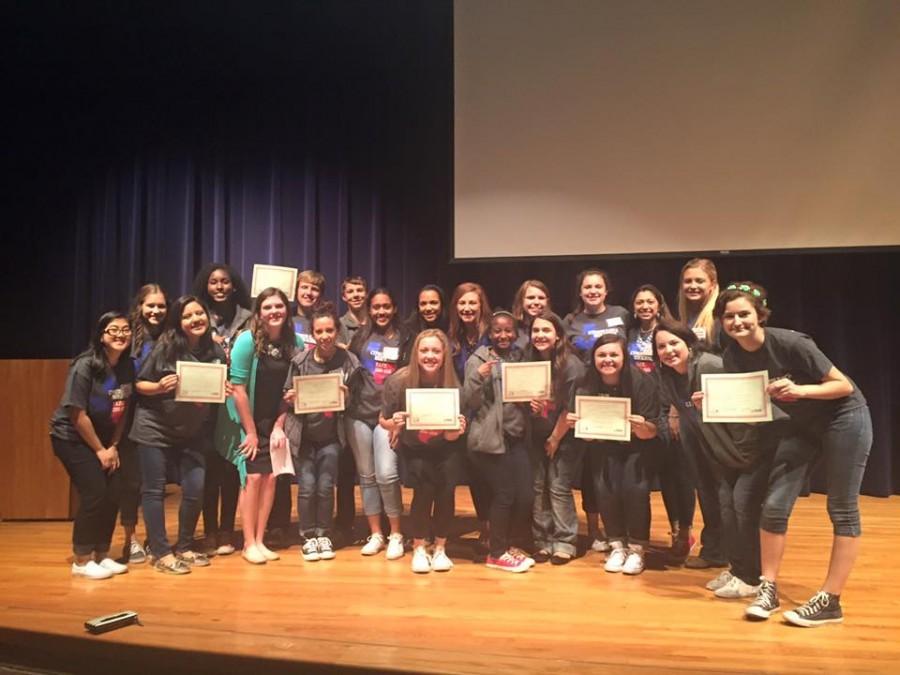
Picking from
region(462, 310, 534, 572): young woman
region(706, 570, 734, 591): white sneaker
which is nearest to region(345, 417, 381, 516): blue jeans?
region(462, 310, 534, 572): young woman

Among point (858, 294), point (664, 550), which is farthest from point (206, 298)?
point (858, 294)

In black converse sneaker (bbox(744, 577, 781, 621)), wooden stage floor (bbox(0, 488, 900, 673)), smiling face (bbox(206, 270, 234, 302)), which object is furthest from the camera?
smiling face (bbox(206, 270, 234, 302))

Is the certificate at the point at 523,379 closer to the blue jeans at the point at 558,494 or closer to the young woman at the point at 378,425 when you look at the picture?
the blue jeans at the point at 558,494

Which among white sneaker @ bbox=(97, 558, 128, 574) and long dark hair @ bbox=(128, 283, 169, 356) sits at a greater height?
long dark hair @ bbox=(128, 283, 169, 356)

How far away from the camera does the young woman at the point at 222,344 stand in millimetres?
3990

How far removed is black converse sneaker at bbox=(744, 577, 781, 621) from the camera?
2848 mm

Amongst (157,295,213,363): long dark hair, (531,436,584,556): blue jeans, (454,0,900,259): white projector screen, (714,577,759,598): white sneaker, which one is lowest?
(714,577,759,598): white sneaker

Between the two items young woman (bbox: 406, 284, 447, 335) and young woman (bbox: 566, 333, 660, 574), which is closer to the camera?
young woman (bbox: 566, 333, 660, 574)

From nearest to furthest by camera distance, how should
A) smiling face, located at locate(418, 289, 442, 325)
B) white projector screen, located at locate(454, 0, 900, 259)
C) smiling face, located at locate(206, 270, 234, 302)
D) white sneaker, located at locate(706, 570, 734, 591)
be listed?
white sneaker, located at locate(706, 570, 734, 591) → smiling face, located at locate(418, 289, 442, 325) → smiling face, located at locate(206, 270, 234, 302) → white projector screen, located at locate(454, 0, 900, 259)

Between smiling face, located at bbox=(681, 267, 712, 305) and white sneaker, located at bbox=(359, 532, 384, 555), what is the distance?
2.22 metres

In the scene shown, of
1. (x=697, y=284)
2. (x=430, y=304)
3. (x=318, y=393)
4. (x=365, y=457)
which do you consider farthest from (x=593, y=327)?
(x=318, y=393)

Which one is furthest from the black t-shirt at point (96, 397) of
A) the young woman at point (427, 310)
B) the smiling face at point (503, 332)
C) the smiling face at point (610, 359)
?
the smiling face at point (610, 359)

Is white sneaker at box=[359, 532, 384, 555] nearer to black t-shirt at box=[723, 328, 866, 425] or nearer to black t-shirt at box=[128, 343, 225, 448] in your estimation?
black t-shirt at box=[128, 343, 225, 448]

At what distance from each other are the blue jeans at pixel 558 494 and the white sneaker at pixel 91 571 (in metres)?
2.27
